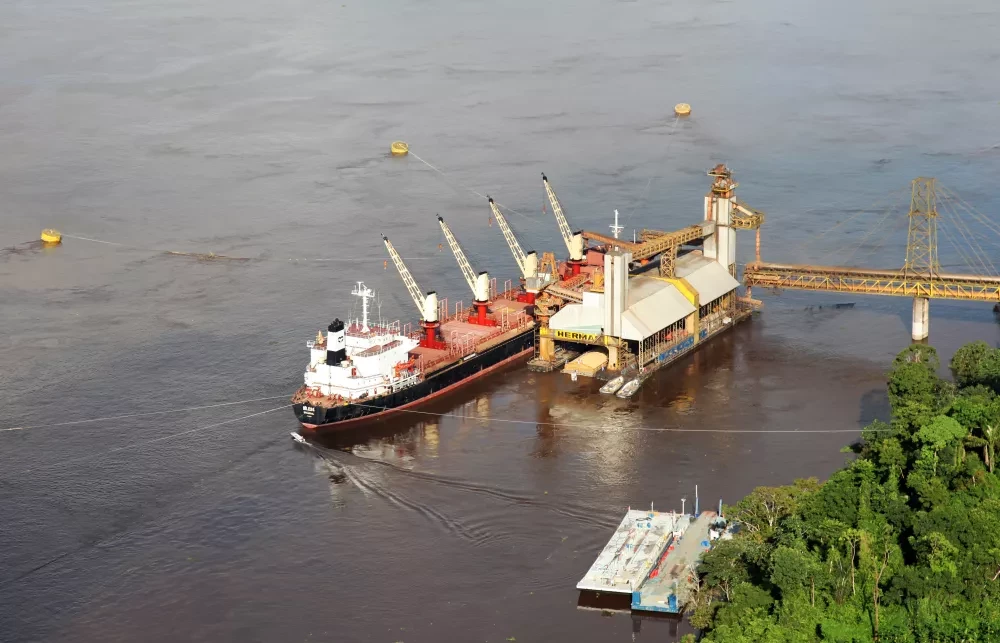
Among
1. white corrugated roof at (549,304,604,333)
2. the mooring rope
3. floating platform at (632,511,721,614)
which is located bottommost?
floating platform at (632,511,721,614)

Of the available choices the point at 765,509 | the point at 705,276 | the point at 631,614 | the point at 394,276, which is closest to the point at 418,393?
the point at 705,276

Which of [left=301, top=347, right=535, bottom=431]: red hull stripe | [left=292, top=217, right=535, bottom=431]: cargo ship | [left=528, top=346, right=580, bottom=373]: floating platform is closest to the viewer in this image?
[left=301, top=347, right=535, bottom=431]: red hull stripe

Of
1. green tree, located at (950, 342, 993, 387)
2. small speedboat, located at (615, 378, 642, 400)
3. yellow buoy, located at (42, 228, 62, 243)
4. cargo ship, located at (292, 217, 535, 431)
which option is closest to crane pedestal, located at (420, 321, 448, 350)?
cargo ship, located at (292, 217, 535, 431)

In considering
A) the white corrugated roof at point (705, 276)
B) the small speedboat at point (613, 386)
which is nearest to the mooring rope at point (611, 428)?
the small speedboat at point (613, 386)

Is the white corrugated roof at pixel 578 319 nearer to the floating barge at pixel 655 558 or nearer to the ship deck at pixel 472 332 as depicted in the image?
the ship deck at pixel 472 332

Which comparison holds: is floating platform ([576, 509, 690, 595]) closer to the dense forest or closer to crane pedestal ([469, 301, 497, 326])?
the dense forest

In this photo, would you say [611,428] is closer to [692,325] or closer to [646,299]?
[646,299]

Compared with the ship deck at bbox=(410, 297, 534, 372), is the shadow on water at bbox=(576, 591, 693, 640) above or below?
below
